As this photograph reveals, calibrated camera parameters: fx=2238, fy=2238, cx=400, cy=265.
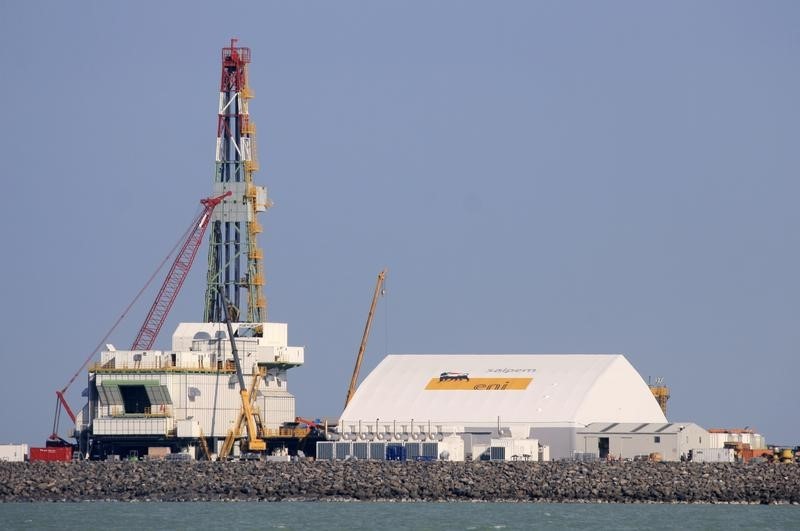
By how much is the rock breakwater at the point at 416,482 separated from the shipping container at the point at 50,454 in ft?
39.0

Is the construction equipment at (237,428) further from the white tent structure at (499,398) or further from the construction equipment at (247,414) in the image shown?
the white tent structure at (499,398)

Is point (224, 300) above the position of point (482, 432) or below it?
above

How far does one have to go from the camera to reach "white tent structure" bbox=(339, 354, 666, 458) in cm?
15675

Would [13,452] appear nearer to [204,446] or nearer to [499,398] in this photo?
[204,446]

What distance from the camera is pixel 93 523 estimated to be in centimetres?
12362

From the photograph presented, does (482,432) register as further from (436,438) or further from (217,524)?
(217,524)

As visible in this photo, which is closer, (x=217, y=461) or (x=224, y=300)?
(x=217, y=461)

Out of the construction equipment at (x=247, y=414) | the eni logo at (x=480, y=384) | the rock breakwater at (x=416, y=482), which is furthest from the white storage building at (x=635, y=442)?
the construction equipment at (x=247, y=414)

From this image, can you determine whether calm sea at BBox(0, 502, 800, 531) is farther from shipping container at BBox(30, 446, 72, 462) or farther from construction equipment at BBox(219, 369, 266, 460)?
construction equipment at BBox(219, 369, 266, 460)

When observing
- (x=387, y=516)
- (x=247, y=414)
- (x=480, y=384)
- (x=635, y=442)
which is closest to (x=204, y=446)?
(x=247, y=414)

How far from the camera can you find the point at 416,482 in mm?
139875

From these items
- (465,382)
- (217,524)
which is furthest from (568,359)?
(217,524)

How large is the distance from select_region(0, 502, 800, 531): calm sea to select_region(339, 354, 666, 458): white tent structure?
20999 mm

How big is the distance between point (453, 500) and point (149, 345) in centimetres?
4177
